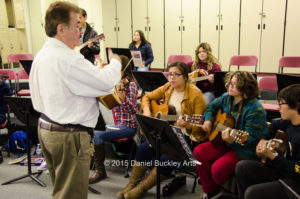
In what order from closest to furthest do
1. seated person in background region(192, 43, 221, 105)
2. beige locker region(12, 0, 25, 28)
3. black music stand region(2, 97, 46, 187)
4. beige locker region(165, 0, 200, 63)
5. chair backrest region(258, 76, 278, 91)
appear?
black music stand region(2, 97, 46, 187) → chair backrest region(258, 76, 278, 91) → seated person in background region(192, 43, 221, 105) → beige locker region(165, 0, 200, 63) → beige locker region(12, 0, 25, 28)

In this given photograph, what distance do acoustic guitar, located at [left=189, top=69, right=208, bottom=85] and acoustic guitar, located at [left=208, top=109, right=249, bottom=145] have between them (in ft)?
4.23

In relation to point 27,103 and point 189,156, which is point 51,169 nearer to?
point 189,156

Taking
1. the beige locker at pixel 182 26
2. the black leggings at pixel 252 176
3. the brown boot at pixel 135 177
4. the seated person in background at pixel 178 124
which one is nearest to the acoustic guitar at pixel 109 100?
the seated person in background at pixel 178 124

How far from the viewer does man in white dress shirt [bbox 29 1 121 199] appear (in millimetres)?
1492

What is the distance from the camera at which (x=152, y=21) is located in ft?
27.7

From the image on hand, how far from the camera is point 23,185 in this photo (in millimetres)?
3014

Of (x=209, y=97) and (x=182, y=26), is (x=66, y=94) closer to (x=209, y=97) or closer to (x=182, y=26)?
(x=209, y=97)

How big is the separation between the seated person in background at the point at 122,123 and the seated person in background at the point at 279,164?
132 cm

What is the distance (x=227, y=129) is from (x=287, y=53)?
5565 mm

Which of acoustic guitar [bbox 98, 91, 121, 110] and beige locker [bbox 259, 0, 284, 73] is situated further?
beige locker [bbox 259, 0, 284, 73]

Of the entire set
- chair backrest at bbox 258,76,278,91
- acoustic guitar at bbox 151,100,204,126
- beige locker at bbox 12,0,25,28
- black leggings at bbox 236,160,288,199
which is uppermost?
beige locker at bbox 12,0,25,28

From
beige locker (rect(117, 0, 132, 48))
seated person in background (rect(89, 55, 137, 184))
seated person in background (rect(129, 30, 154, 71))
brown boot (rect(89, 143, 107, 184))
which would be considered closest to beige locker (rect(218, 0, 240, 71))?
seated person in background (rect(129, 30, 154, 71))

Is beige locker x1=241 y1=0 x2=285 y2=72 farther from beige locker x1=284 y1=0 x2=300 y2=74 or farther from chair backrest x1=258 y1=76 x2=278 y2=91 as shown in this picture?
chair backrest x1=258 y1=76 x2=278 y2=91

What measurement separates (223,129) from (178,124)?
0.40 metres
